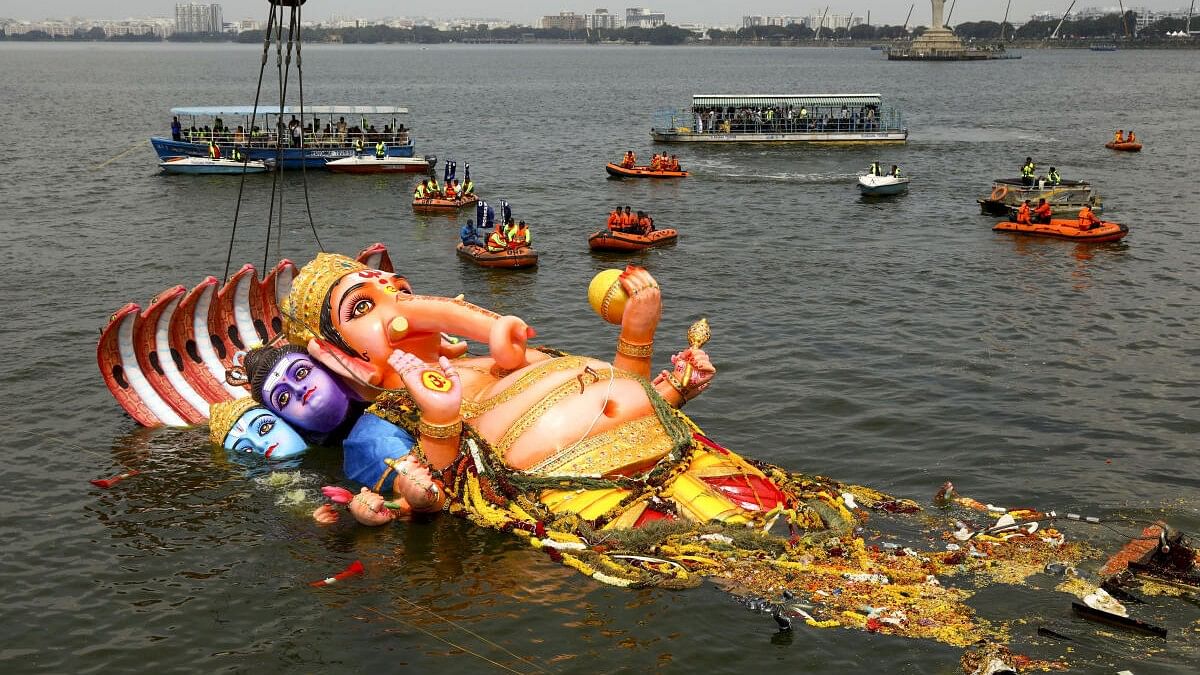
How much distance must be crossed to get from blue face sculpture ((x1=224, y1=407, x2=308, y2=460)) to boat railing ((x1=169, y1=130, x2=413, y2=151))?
39027 millimetres

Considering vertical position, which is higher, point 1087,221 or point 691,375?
point 1087,221

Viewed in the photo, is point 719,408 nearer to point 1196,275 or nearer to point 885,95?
point 1196,275

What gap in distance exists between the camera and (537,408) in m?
12.5

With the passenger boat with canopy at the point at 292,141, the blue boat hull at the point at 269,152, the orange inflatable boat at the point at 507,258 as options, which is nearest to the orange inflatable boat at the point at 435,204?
the orange inflatable boat at the point at 507,258

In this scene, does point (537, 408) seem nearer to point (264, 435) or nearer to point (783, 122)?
point (264, 435)

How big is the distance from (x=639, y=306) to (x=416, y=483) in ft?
10.7

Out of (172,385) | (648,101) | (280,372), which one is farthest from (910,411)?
(648,101)

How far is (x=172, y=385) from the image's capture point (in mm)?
16609

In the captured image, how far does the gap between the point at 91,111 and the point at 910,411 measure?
8983 centimetres

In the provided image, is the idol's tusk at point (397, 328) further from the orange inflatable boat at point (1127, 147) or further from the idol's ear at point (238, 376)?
the orange inflatable boat at point (1127, 147)

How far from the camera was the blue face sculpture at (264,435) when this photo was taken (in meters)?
15.2

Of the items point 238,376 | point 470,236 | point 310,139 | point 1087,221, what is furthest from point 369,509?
point 310,139

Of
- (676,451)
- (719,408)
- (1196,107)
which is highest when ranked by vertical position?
(1196,107)

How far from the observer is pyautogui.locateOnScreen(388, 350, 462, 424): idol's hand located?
472 inches
